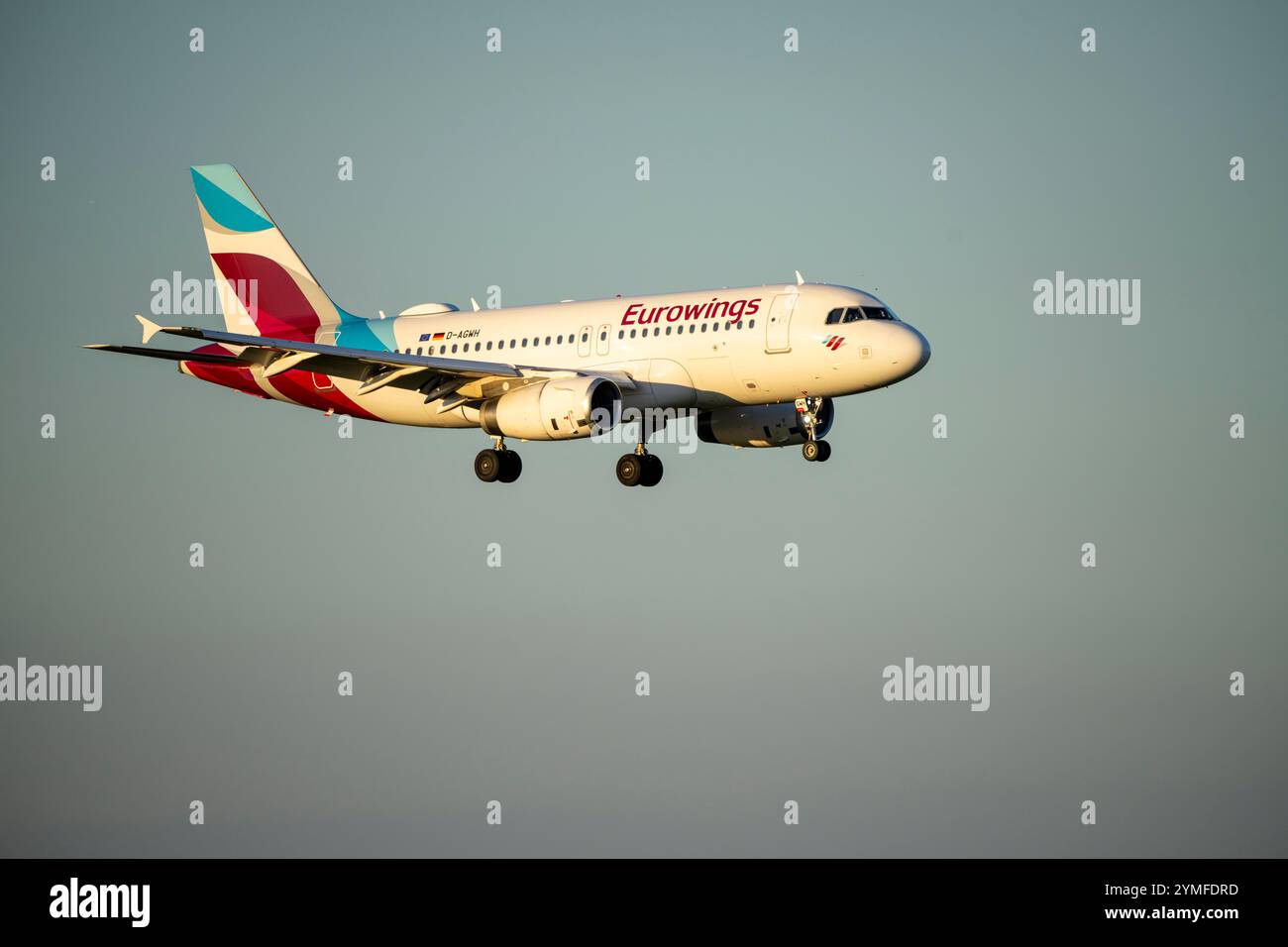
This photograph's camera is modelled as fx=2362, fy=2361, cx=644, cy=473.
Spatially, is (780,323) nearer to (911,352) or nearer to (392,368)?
(911,352)

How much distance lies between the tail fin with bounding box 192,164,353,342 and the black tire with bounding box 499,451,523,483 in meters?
11.3

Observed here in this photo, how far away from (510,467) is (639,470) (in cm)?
453

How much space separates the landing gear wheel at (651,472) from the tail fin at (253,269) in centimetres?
1514

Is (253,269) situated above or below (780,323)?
above

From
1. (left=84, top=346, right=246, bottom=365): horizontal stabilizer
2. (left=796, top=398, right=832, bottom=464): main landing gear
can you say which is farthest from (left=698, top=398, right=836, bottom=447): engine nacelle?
(left=84, top=346, right=246, bottom=365): horizontal stabilizer

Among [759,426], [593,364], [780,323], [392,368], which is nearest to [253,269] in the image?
[392,368]

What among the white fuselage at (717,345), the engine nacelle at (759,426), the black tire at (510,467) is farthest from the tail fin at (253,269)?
the engine nacelle at (759,426)

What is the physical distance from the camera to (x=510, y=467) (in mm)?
80062

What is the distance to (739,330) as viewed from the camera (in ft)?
248

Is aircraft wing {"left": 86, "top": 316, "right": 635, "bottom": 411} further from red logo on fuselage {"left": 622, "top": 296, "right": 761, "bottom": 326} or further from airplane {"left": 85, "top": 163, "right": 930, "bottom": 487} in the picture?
red logo on fuselage {"left": 622, "top": 296, "right": 761, "bottom": 326}
